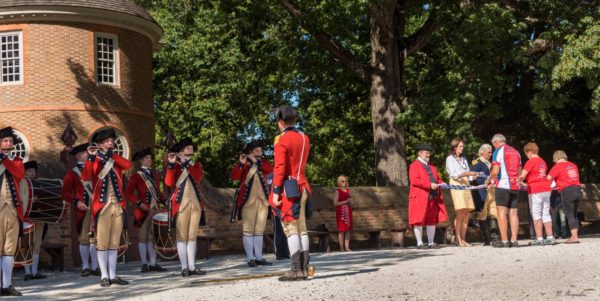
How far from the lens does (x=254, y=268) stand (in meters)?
12.7

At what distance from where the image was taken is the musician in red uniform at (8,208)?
413 inches

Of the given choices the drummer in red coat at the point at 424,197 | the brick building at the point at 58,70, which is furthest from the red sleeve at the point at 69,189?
the brick building at the point at 58,70

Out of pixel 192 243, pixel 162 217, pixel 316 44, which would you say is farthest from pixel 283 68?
pixel 192 243

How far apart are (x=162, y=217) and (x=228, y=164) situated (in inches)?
858

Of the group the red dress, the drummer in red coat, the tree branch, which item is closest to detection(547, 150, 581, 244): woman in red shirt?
the drummer in red coat

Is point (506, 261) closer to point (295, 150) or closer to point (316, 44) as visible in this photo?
point (295, 150)

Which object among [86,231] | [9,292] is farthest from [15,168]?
[86,231]

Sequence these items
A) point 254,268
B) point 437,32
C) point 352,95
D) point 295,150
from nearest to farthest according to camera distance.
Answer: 1. point 295,150
2. point 254,268
3. point 437,32
4. point 352,95

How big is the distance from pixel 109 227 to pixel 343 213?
728cm

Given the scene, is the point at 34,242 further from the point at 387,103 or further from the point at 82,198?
the point at 387,103

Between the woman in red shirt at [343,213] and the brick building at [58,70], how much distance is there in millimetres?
11265

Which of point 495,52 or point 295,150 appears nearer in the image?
point 295,150

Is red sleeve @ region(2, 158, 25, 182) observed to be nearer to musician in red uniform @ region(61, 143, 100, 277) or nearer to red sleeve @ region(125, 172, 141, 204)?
musician in red uniform @ region(61, 143, 100, 277)

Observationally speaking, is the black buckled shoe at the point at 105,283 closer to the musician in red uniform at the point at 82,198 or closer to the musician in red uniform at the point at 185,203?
the musician in red uniform at the point at 185,203
